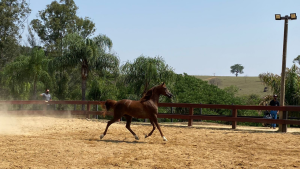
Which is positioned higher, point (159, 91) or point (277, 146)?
point (159, 91)

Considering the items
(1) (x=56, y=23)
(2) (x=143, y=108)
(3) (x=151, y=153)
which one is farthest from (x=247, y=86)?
(3) (x=151, y=153)

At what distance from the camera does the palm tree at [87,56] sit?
874 inches

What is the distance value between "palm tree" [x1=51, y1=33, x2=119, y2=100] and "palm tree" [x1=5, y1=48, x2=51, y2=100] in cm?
361

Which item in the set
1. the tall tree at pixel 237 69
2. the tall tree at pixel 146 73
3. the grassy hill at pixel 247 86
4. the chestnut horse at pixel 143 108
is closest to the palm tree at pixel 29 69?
the tall tree at pixel 146 73

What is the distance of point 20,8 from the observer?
38312mm

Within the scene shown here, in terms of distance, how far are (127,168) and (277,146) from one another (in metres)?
4.85

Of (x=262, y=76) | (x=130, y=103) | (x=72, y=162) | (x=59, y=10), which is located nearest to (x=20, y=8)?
(x=59, y=10)

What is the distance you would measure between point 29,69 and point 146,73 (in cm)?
1042

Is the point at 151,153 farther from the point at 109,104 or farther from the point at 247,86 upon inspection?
the point at 247,86

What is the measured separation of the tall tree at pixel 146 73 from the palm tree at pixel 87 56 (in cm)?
183

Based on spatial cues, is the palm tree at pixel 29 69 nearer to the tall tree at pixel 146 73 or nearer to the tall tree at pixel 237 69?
the tall tree at pixel 146 73

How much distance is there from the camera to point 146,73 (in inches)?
816

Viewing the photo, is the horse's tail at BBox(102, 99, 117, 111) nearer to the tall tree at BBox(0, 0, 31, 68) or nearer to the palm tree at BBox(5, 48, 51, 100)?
the palm tree at BBox(5, 48, 51, 100)

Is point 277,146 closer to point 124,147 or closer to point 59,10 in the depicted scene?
point 124,147
